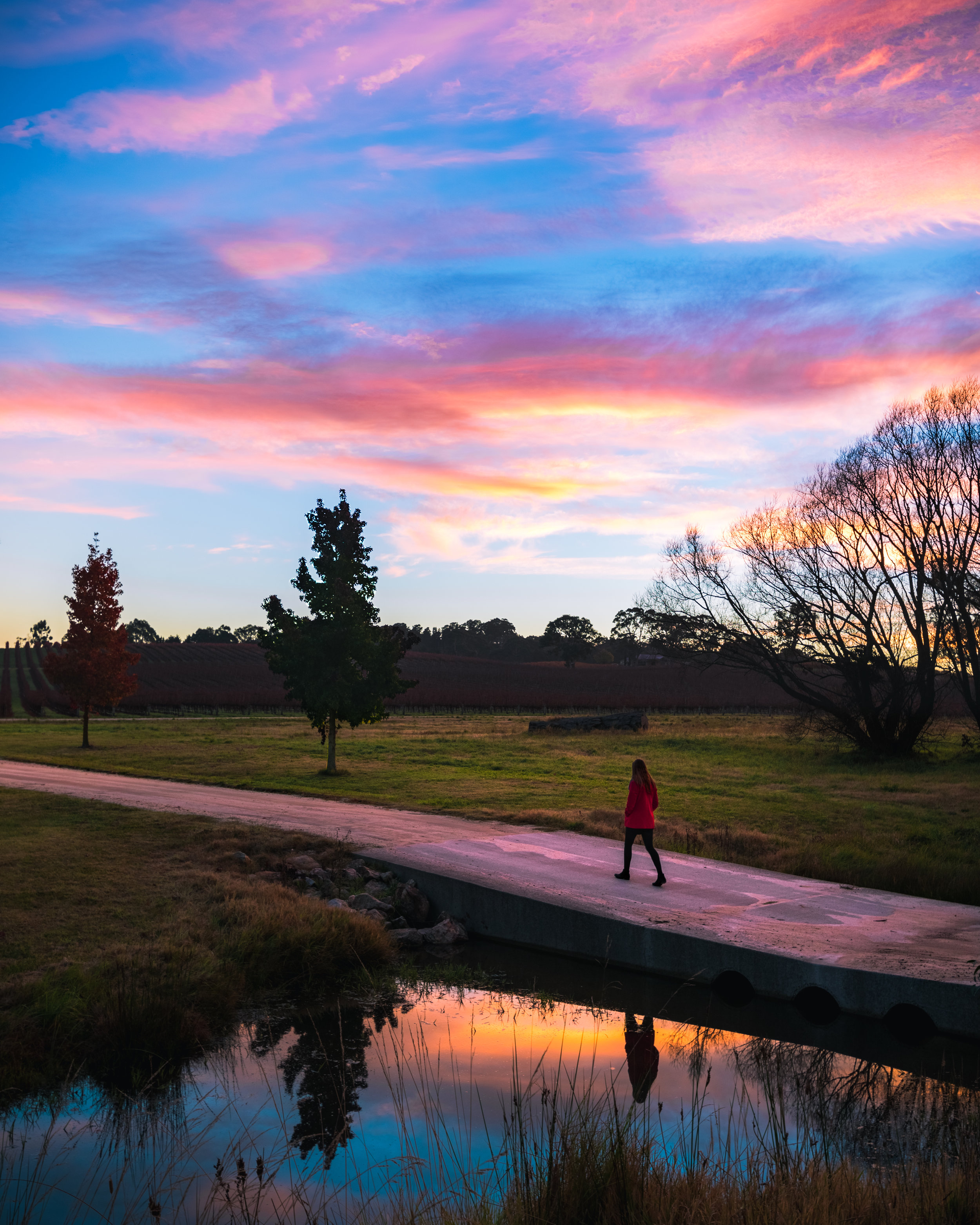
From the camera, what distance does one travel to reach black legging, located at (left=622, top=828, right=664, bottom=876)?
1125 cm

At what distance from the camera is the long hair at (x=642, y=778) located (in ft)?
36.9

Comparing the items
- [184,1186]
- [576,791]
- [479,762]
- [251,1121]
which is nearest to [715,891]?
[251,1121]

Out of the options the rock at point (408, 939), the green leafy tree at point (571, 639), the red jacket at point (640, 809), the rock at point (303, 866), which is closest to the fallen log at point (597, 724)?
the rock at point (303, 866)

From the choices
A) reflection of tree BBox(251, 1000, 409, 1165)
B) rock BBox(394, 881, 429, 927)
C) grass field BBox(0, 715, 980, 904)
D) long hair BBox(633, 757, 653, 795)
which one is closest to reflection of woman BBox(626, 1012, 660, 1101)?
reflection of tree BBox(251, 1000, 409, 1165)

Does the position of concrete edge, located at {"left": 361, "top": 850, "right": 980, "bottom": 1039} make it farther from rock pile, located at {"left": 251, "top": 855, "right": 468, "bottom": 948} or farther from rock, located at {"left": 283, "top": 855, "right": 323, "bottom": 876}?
rock, located at {"left": 283, "top": 855, "right": 323, "bottom": 876}

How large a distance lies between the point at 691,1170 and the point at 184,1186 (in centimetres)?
306

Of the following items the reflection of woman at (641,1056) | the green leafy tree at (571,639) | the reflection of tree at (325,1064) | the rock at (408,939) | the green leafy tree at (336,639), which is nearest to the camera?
the reflection of tree at (325,1064)

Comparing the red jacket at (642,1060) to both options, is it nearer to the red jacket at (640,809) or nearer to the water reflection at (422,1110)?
the water reflection at (422,1110)

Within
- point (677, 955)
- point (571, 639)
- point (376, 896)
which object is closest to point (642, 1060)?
point (677, 955)

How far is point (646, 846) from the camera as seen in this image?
11.5 m

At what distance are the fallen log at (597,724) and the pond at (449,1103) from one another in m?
29.6

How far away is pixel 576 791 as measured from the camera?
20500 millimetres

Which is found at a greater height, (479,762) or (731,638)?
(731,638)

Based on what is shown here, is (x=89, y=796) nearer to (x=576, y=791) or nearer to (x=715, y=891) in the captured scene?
(x=576, y=791)
